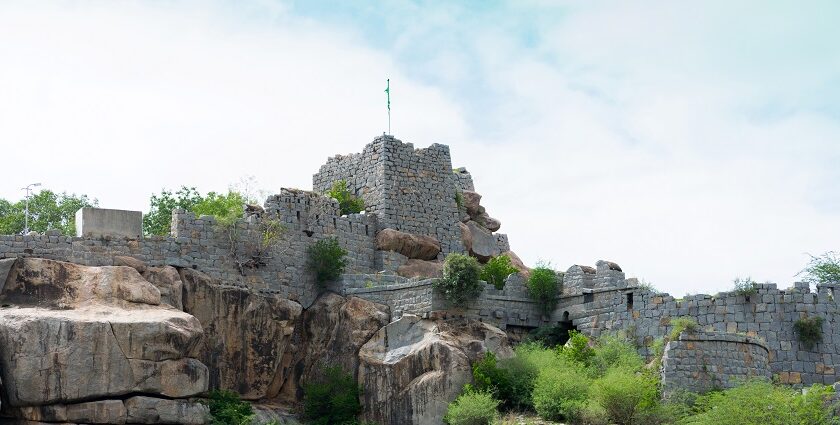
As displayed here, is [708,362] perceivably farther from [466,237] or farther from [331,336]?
[466,237]

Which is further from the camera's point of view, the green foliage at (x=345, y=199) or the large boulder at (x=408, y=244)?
the green foliage at (x=345, y=199)

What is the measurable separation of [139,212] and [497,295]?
408 inches

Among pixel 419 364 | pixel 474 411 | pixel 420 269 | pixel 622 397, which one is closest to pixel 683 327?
pixel 622 397

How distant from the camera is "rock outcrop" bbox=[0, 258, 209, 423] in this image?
1508 inches

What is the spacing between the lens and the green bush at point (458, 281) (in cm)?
4391

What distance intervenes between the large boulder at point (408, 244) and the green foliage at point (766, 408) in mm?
12335

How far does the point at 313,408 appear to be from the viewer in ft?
141

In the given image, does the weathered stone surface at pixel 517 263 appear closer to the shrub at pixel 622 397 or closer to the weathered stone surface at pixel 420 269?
the weathered stone surface at pixel 420 269

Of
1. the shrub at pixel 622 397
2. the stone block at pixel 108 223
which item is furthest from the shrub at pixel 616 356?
the stone block at pixel 108 223

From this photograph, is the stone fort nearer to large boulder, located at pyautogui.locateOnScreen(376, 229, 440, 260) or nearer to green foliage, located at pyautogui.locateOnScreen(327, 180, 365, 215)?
large boulder, located at pyautogui.locateOnScreen(376, 229, 440, 260)

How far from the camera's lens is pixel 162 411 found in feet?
129

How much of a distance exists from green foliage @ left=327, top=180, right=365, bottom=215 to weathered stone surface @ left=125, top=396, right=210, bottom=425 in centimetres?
1056

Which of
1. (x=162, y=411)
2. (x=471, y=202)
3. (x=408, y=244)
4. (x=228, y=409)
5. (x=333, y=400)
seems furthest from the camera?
(x=471, y=202)

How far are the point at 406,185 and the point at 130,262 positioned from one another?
10262 millimetres
